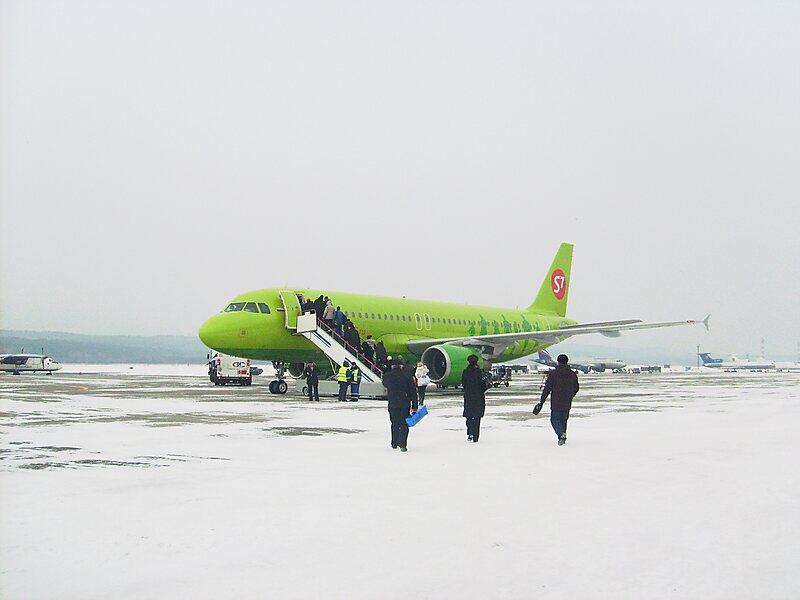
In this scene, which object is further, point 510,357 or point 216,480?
point 510,357

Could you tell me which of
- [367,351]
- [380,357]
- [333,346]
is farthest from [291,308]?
[380,357]

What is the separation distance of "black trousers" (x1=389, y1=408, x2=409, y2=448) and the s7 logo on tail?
33.9 metres

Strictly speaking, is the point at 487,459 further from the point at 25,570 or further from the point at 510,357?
the point at 510,357

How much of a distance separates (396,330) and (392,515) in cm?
2493

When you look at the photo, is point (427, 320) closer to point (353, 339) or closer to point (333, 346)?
point (353, 339)

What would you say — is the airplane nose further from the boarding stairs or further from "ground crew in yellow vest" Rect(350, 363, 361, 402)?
"ground crew in yellow vest" Rect(350, 363, 361, 402)

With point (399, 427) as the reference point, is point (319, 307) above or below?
above

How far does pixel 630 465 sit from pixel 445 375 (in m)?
17.7

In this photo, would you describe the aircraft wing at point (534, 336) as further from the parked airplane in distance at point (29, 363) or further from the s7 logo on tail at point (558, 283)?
the parked airplane in distance at point (29, 363)

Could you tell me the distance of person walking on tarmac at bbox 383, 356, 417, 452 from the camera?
11820mm

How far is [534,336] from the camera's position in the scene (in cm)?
3247

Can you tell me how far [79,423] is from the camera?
15109 mm

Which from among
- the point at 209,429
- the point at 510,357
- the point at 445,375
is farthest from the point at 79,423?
the point at 510,357

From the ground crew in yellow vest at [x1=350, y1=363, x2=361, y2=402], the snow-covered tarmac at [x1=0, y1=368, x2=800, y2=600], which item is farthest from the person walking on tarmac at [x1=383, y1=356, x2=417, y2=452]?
the ground crew in yellow vest at [x1=350, y1=363, x2=361, y2=402]
